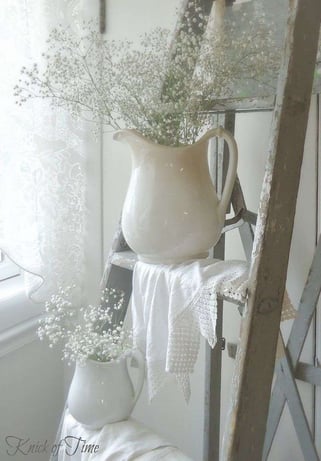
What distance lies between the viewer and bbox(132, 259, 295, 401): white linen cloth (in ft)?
2.43

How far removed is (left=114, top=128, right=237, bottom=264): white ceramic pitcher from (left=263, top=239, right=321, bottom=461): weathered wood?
230mm

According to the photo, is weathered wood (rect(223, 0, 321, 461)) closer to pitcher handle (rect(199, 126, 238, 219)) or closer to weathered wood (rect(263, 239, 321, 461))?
pitcher handle (rect(199, 126, 238, 219))

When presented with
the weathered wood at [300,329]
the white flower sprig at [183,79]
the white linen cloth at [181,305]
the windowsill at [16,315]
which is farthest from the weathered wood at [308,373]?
the windowsill at [16,315]

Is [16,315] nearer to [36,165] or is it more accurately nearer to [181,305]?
[36,165]

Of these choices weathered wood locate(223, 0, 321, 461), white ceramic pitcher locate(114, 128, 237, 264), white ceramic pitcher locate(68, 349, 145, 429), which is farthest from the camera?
white ceramic pitcher locate(68, 349, 145, 429)

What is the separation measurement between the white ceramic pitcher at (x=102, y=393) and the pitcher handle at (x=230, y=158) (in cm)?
31

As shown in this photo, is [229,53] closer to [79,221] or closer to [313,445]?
[79,221]

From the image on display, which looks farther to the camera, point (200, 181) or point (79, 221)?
point (79, 221)

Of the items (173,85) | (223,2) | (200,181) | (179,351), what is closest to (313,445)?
(179,351)

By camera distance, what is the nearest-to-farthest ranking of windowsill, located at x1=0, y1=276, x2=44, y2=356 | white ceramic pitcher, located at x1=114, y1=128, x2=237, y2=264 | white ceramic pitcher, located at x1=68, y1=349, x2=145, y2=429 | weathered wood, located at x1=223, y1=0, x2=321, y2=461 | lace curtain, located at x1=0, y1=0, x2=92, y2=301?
1. weathered wood, located at x1=223, y1=0, x2=321, y2=461
2. white ceramic pitcher, located at x1=114, y1=128, x2=237, y2=264
3. white ceramic pitcher, located at x1=68, y1=349, x2=145, y2=429
4. lace curtain, located at x1=0, y1=0, x2=92, y2=301
5. windowsill, located at x1=0, y1=276, x2=44, y2=356

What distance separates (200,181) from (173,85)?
0.55 ft

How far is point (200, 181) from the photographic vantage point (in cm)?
86

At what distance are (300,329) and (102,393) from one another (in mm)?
383

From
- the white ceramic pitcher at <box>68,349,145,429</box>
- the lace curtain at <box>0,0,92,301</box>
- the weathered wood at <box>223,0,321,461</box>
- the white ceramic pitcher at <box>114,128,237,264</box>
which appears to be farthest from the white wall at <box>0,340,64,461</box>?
the weathered wood at <box>223,0,321,461</box>
